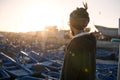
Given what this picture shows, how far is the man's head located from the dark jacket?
203 millimetres

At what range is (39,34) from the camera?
46656 mm

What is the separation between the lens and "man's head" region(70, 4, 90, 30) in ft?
10.1

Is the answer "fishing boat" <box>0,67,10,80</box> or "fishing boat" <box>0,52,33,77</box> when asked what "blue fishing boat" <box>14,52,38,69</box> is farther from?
"fishing boat" <box>0,67,10,80</box>

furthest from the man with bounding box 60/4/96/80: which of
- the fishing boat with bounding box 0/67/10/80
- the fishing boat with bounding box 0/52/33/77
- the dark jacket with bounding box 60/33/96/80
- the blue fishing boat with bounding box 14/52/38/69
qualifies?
the blue fishing boat with bounding box 14/52/38/69

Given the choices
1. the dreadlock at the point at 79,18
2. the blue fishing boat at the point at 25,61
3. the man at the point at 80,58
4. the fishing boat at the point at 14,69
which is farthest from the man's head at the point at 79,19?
the blue fishing boat at the point at 25,61

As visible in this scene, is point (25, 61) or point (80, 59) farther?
point (25, 61)

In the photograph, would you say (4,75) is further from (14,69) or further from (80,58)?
(80,58)

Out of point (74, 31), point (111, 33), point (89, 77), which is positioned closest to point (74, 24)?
point (74, 31)

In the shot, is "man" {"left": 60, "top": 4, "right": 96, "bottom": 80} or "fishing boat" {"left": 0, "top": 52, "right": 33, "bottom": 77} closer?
"man" {"left": 60, "top": 4, "right": 96, "bottom": 80}

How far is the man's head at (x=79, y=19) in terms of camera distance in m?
3.09

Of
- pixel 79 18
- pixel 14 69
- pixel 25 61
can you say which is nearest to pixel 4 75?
pixel 14 69

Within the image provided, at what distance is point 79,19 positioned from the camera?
3090 mm

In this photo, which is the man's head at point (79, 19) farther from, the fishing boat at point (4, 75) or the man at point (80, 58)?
the fishing boat at point (4, 75)

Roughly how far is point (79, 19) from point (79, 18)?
0.02 m
